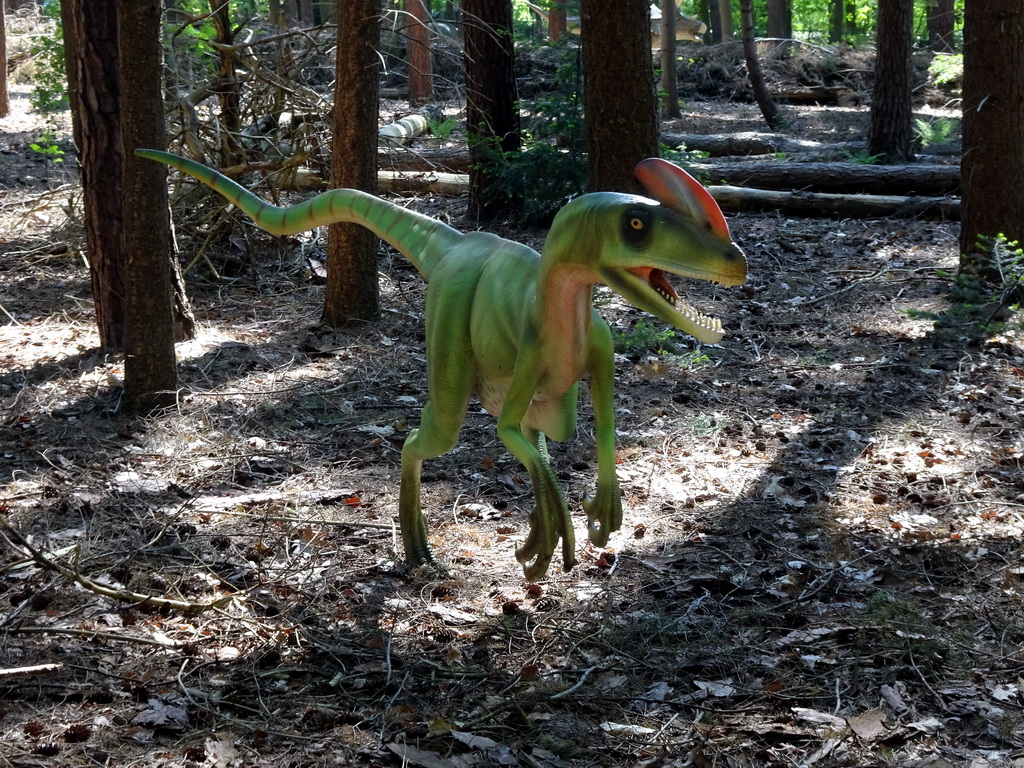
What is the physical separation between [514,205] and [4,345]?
5.51 metres

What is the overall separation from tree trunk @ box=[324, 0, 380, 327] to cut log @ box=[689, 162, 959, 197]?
204 inches

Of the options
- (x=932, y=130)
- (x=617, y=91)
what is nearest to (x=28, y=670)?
(x=617, y=91)

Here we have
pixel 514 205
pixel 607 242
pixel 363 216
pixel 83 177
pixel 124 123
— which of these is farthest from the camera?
pixel 514 205

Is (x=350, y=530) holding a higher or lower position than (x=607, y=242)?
lower

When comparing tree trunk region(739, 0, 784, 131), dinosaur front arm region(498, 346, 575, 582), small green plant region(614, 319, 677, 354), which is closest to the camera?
dinosaur front arm region(498, 346, 575, 582)

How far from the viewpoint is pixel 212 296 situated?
30.4 ft

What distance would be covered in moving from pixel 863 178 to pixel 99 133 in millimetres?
8670

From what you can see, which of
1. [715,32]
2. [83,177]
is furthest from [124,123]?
[715,32]

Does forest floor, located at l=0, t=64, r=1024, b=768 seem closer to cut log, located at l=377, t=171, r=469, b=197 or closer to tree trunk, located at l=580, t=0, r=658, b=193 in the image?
tree trunk, located at l=580, t=0, r=658, b=193

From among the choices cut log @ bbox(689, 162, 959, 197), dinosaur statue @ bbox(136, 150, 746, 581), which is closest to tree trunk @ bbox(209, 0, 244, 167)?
dinosaur statue @ bbox(136, 150, 746, 581)

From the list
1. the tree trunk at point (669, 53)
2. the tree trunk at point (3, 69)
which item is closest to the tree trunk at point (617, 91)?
the tree trunk at point (669, 53)

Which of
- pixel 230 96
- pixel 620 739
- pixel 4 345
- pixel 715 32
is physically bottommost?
pixel 620 739

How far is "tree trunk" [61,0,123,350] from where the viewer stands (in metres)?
6.80

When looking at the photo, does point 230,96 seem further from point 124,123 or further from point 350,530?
point 350,530
